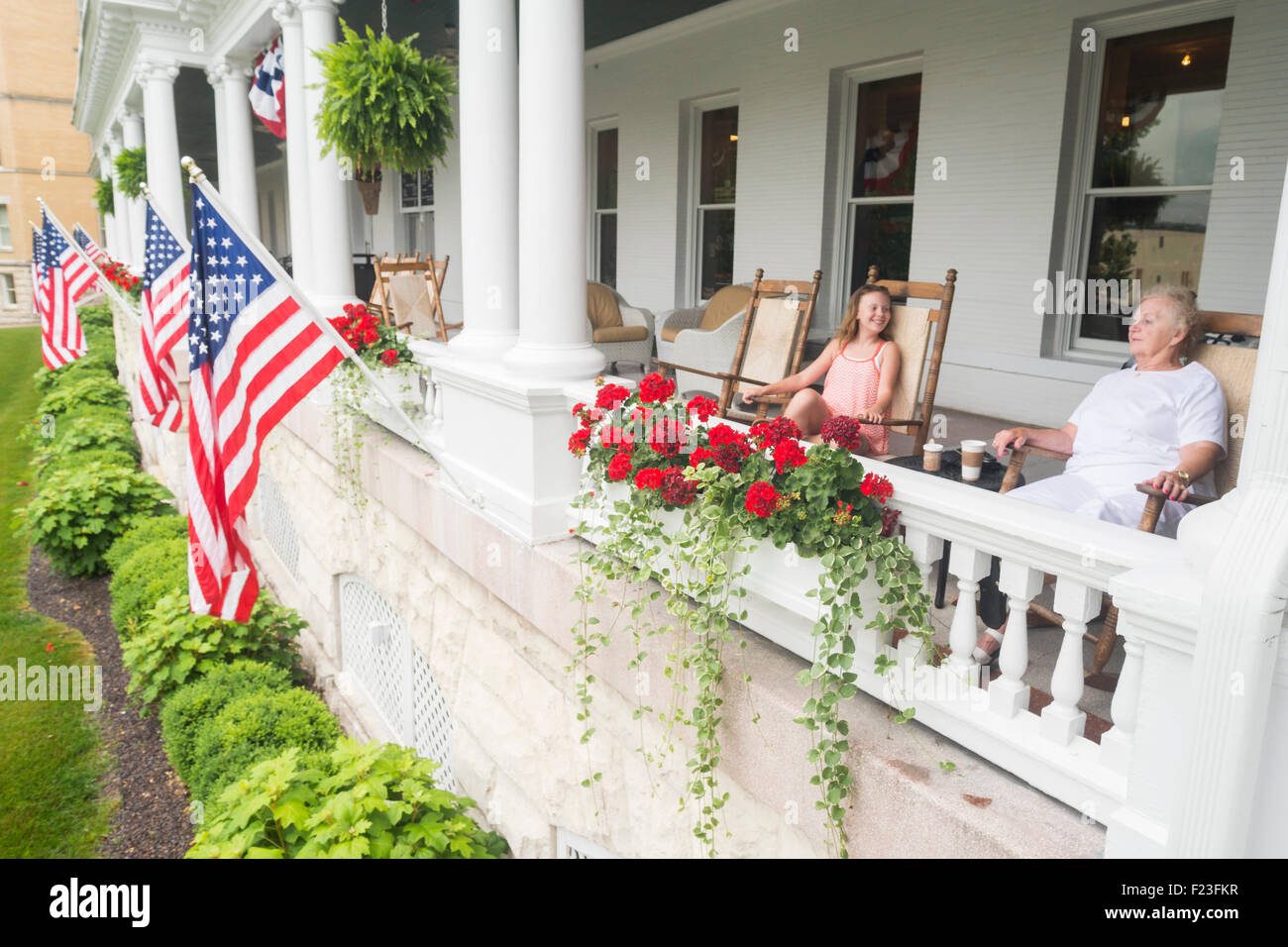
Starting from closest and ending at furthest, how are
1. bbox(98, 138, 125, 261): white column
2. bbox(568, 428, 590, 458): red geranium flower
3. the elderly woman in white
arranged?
the elderly woman in white
bbox(568, 428, 590, 458): red geranium flower
bbox(98, 138, 125, 261): white column

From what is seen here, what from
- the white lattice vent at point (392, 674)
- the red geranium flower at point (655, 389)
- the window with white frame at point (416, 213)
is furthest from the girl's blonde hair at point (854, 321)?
the window with white frame at point (416, 213)

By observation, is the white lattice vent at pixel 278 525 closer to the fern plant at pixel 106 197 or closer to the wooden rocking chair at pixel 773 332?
the wooden rocking chair at pixel 773 332

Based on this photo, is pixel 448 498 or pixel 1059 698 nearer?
pixel 1059 698

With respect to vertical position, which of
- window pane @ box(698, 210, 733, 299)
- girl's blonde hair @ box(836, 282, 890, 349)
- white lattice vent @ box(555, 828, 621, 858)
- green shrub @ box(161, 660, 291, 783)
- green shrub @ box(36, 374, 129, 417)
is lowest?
green shrub @ box(161, 660, 291, 783)

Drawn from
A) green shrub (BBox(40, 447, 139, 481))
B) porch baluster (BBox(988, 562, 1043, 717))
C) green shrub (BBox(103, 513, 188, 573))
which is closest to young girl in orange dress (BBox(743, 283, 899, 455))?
porch baluster (BBox(988, 562, 1043, 717))

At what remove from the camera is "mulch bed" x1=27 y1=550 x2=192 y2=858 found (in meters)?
5.73

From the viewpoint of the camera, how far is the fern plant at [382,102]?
573 centimetres

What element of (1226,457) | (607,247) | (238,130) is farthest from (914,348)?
(238,130)

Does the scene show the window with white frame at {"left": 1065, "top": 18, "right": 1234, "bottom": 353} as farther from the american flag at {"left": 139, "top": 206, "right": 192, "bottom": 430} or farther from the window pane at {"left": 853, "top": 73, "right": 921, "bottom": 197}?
the american flag at {"left": 139, "top": 206, "right": 192, "bottom": 430}

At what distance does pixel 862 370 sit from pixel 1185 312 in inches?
52.6

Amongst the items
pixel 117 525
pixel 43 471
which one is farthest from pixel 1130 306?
pixel 43 471
